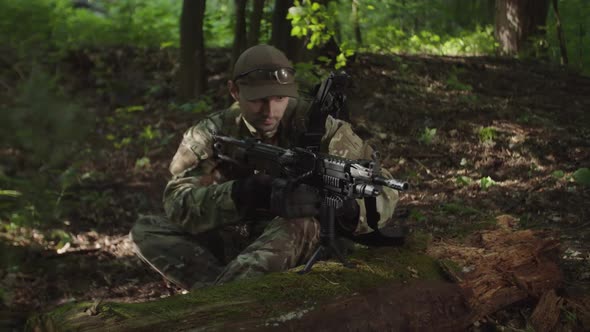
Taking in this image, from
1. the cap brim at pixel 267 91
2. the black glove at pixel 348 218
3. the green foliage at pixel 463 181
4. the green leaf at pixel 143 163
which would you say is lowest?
the green leaf at pixel 143 163

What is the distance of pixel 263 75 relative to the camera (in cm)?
364

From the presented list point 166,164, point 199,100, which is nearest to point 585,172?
point 166,164

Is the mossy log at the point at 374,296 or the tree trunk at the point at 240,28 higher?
the tree trunk at the point at 240,28

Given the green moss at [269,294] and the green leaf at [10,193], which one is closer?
the green moss at [269,294]

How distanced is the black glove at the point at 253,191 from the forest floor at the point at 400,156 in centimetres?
104

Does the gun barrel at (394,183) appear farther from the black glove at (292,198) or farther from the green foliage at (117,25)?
the green foliage at (117,25)

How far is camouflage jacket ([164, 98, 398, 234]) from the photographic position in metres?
3.63

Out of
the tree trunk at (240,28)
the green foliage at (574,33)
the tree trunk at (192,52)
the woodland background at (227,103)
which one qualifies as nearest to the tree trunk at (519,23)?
the woodland background at (227,103)

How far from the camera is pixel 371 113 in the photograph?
8094mm

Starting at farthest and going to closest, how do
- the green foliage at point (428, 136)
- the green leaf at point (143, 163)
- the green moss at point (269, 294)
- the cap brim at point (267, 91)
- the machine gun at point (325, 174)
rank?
the green leaf at point (143, 163), the green foliage at point (428, 136), the cap brim at point (267, 91), the machine gun at point (325, 174), the green moss at point (269, 294)

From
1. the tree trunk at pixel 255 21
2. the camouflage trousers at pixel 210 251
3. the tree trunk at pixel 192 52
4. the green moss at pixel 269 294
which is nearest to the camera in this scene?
the green moss at pixel 269 294

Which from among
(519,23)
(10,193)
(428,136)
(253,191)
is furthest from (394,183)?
(519,23)

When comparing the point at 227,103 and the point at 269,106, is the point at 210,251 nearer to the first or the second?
the point at 269,106

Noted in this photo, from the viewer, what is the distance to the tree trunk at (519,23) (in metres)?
10.5
